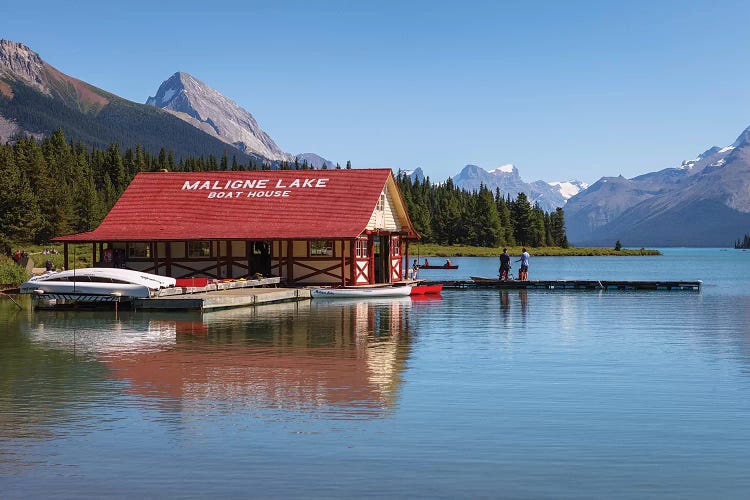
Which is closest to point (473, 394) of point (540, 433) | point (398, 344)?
point (540, 433)

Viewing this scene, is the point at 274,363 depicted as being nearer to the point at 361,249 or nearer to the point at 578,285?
the point at 361,249

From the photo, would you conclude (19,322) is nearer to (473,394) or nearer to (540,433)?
(473,394)

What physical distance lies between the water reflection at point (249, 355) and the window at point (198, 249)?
13.0m

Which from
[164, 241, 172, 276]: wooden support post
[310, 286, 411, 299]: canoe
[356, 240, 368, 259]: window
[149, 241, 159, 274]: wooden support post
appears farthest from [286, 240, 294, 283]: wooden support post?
[149, 241, 159, 274]: wooden support post

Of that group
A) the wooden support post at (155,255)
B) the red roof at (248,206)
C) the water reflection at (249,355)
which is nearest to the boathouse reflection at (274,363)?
the water reflection at (249,355)

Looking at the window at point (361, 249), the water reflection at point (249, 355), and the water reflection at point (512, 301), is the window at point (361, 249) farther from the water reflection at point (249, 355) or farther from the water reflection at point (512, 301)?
the water reflection at point (249, 355)

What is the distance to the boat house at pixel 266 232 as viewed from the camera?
51.5 m

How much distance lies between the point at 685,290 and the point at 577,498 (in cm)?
5197

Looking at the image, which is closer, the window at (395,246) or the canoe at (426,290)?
the canoe at (426,290)

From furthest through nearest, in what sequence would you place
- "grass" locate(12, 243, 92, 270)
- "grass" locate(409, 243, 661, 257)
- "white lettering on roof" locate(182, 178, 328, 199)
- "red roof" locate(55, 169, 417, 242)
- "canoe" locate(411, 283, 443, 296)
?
"grass" locate(409, 243, 661, 257) → "grass" locate(12, 243, 92, 270) → "white lettering on roof" locate(182, 178, 328, 199) → "canoe" locate(411, 283, 443, 296) → "red roof" locate(55, 169, 417, 242)

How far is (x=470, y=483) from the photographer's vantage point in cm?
1184

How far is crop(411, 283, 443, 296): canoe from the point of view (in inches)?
2121

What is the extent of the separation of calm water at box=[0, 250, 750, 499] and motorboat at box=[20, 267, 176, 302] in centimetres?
930

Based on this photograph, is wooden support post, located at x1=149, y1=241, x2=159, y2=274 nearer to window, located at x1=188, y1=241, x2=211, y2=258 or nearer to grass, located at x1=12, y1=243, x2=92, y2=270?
window, located at x1=188, y1=241, x2=211, y2=258
